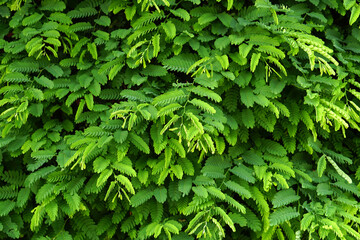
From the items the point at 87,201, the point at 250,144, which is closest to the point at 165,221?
the point at 87,201

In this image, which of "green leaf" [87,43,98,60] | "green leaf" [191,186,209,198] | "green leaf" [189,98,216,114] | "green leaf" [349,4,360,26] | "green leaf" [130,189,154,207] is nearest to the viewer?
"green leaf" [189,98,216,114]

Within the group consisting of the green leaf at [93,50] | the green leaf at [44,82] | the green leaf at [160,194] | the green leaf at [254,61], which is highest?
the green leaf at [254,61]

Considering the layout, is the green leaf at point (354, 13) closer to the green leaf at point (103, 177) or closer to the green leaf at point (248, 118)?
the green leaf at point (248, 118)

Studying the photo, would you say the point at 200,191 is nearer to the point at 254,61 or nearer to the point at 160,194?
the point at 160,194

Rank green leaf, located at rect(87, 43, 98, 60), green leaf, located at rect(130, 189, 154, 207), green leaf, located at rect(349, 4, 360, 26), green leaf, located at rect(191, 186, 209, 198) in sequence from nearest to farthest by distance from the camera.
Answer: green leaf, located at rect(191, 186, 209, 198), green leaf, located at rect(130, 189, 154, 207), green leaf, located at rect(349, 4, 360, 26), green leaf, located at rect(87, 43, 98, 60)

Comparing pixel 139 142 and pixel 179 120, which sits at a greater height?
pixel 179 120

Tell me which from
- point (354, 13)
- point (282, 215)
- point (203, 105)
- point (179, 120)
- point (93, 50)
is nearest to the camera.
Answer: point (203, 105)

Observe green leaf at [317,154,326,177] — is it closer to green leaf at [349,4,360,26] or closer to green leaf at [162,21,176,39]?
green leaf at [349,4,360,26]

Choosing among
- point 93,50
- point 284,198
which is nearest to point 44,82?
point 93,50

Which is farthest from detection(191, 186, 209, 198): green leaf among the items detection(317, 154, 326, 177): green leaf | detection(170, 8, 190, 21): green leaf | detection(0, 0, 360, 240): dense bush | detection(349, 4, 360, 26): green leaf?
detection(349, 4, 360, 26): green leaf

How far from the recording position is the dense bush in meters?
2.34

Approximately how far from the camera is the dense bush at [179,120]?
7.67 ft

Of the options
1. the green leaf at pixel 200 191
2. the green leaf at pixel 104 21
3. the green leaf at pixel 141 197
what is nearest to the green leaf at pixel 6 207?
the green leaf at pixel 141 197

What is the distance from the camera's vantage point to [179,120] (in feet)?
7.54
